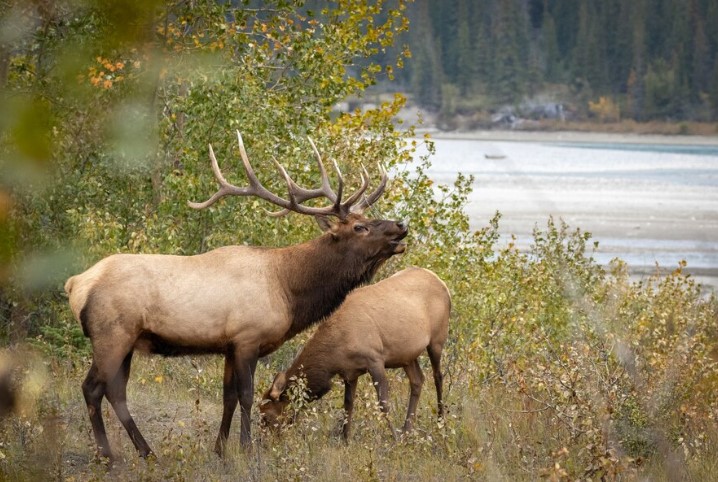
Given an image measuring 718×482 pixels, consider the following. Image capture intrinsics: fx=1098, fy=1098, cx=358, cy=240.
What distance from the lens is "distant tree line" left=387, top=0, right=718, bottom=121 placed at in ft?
356

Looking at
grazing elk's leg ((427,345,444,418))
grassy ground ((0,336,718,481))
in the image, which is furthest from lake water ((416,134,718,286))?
grassy ground ((0,336,718,481))

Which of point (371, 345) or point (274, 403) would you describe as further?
point (371, 345)

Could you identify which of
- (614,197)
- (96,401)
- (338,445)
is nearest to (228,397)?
(338,445)

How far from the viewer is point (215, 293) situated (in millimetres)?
7094

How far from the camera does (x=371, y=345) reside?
794cm

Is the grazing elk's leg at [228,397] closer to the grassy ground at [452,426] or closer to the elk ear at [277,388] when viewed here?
the grassy ground at [452,426]

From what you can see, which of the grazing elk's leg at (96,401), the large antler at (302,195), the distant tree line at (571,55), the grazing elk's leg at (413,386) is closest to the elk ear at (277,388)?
the grazing elk's leg at (413,386)

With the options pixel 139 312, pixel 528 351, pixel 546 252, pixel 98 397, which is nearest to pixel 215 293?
pixel 139 312

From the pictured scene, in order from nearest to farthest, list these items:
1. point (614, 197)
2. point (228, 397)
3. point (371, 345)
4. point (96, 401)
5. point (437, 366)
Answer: point (96, 401) < point (228, 397) < point (371, 345) < point (437, 366) < point (614, 197)

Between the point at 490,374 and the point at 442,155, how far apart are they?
71.8 metres

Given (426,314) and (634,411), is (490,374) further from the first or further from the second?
(634,411)

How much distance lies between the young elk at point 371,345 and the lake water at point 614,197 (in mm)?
1289

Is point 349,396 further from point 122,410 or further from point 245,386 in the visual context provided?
point 122,410

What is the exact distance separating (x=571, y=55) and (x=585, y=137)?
66.3ft
